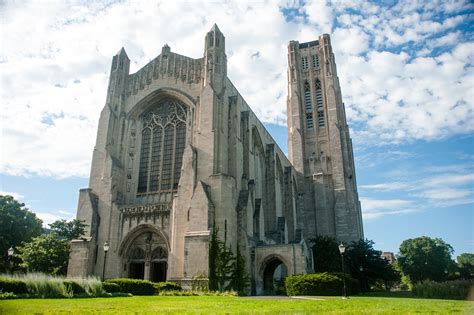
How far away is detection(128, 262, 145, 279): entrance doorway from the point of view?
92.6 feet

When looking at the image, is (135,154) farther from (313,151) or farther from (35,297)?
(313,151)

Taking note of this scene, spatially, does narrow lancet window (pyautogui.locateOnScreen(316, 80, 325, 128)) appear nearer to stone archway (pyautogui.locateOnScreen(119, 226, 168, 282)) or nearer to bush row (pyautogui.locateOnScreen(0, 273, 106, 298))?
stone archway (pyautogui.locateOnScreen(119, 226, 168, 282))

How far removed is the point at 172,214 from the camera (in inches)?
1062

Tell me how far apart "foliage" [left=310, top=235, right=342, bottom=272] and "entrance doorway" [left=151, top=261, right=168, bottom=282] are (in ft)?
57.1

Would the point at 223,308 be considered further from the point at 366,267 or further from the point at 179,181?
the point at 366,267

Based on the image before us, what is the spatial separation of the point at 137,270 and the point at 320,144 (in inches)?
1375

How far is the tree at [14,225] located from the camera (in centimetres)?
3356

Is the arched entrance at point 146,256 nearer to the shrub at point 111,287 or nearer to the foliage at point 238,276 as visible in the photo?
the foliage at point 238,276

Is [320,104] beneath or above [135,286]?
above

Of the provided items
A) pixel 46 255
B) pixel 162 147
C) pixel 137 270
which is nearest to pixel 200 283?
pixel 137 270

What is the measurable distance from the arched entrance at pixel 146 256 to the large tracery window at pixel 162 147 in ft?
13.1

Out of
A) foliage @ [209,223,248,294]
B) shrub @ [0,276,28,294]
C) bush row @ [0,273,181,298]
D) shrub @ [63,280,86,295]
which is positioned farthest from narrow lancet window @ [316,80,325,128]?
shrub @ [0,276,28,294]

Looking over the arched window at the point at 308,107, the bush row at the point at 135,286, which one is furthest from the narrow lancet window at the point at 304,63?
the bush row at the point at 135,286

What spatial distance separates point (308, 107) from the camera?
2319 inches
